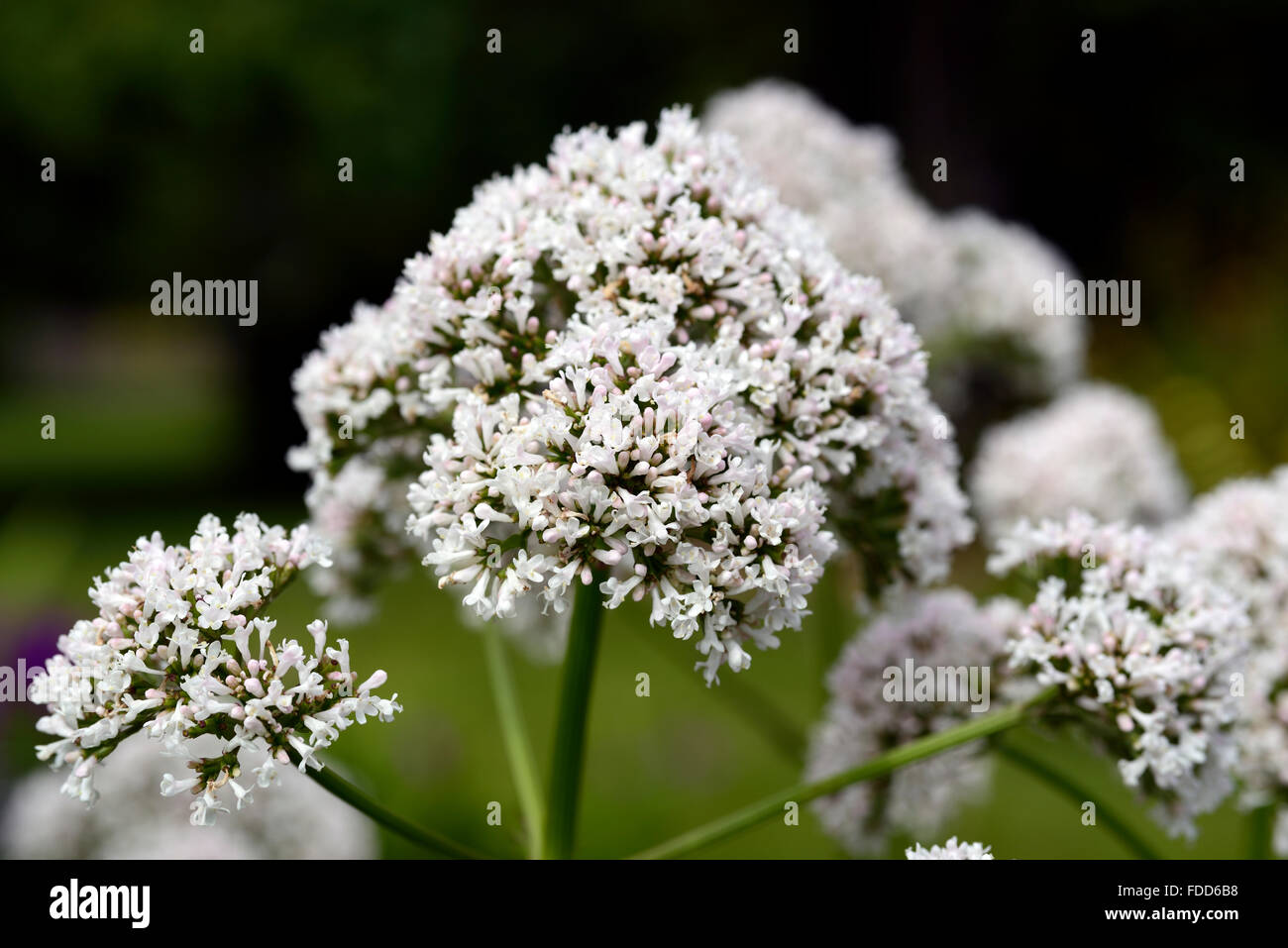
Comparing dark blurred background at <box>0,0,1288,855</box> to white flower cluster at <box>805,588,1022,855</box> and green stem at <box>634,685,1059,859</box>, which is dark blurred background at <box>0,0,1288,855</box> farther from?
green stem at <box>634,685,1059,859</box>

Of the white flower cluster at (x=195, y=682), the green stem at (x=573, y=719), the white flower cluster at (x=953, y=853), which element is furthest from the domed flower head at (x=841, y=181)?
the white flower cluster at (x=195, y=682)

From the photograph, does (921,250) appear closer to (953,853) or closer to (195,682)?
(953,853)

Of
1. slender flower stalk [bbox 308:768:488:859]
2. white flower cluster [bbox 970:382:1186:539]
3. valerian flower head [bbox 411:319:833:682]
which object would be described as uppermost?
white flower cluster [bbox 970:382:1186:539]

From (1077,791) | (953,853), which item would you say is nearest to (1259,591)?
(1077,791)

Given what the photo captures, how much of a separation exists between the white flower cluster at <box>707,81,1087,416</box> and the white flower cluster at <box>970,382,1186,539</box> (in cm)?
43

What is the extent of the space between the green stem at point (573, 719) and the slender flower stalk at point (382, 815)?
24cm

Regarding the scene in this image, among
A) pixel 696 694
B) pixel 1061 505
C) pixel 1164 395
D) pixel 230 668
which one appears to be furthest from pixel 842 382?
pixel 696 694

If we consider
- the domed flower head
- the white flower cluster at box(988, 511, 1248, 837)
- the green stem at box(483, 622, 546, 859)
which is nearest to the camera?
the white flower cluster at box(988, 511, 1248, 837)

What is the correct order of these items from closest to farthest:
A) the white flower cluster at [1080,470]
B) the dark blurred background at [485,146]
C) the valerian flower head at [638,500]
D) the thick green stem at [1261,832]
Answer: the valerian flower head at [638,500] → the thick green stem at [1261,832] → the white flower cluster at [1080,470] → the dark blurred background at [485,146]

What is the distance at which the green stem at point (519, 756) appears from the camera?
2992mm

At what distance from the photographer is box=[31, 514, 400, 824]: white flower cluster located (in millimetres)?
2342

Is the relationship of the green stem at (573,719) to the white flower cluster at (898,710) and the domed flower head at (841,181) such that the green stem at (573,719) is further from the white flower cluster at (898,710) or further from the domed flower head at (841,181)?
the domed flower head at (841,181)

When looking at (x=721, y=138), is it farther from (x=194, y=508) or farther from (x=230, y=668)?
(x=194, y=508)

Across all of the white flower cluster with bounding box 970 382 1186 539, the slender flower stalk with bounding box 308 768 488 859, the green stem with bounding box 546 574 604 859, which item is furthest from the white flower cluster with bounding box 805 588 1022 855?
the white flower cluster with bounding box 970 382 1186 539
